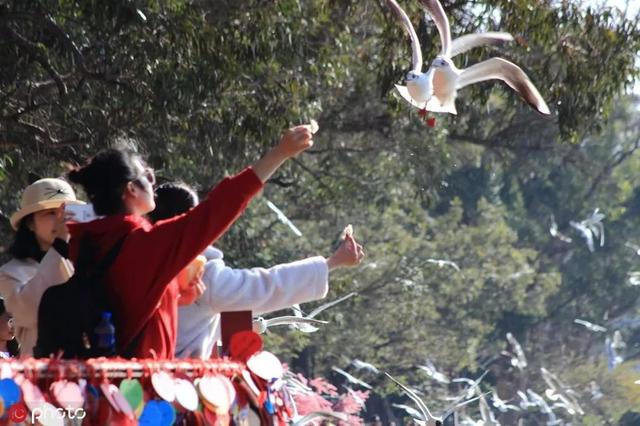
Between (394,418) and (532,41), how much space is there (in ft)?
73.1

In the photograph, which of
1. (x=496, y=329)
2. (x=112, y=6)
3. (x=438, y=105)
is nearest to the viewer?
(x=438, y=105)

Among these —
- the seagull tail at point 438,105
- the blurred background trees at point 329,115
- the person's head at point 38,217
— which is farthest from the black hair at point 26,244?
the blurred background trees at point 329,115

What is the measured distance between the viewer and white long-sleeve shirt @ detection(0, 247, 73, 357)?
16.4 feet

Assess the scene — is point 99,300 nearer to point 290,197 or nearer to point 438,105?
point 438,105

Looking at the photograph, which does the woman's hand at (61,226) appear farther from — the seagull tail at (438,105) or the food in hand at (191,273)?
the seagull tail at (438,105)

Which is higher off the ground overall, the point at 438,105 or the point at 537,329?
the point at 438,105

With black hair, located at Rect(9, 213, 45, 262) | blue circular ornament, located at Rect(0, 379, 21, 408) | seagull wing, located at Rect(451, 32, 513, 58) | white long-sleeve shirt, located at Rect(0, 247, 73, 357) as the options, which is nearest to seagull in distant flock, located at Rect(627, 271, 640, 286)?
seagull wing, located at Rect(451, 32, 513, 58)

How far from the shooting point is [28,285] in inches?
202

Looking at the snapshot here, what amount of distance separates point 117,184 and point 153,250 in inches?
12.0

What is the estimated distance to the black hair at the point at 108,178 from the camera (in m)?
4.75

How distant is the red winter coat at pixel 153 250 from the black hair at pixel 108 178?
78 millimetres

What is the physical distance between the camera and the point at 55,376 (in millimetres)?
4152

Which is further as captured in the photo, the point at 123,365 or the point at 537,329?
the point at 537,329

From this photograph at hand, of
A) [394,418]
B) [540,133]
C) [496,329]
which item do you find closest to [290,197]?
[540,133]
